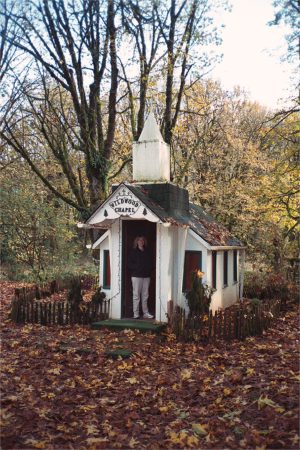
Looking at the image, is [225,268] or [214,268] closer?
[214,268]

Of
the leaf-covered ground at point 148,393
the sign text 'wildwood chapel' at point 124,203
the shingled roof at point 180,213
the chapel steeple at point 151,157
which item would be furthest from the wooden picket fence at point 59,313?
the chapel steeple at point 151,157

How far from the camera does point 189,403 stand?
21.1 ft

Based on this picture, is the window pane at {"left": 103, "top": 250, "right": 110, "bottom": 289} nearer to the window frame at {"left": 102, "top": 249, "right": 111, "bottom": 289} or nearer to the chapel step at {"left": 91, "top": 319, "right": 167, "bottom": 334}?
the window frame at {"left": 102, "top": 249, "right": 111, "bottom": 289}

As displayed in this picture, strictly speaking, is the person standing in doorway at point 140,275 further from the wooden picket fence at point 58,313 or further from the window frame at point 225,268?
the window frame at point 225,268

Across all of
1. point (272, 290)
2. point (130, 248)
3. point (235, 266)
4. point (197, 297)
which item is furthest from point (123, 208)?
point (272, 290)

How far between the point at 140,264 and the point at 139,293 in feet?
2.75

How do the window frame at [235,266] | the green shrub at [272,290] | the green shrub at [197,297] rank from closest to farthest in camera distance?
1. the green shrub at [197,297]
2. the green shrub at [272,290]
3. the window frame at [235,266]

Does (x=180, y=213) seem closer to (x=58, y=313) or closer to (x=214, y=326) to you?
(x=214, y=326)

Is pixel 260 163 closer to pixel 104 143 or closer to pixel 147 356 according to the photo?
pixel 104 143

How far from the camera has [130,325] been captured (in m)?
11.1

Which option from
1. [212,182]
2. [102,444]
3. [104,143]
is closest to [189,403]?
[102,444]

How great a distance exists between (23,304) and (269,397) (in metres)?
8.08

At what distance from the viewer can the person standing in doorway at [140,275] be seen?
11.9m

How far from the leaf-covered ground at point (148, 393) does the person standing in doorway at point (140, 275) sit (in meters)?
1.46
